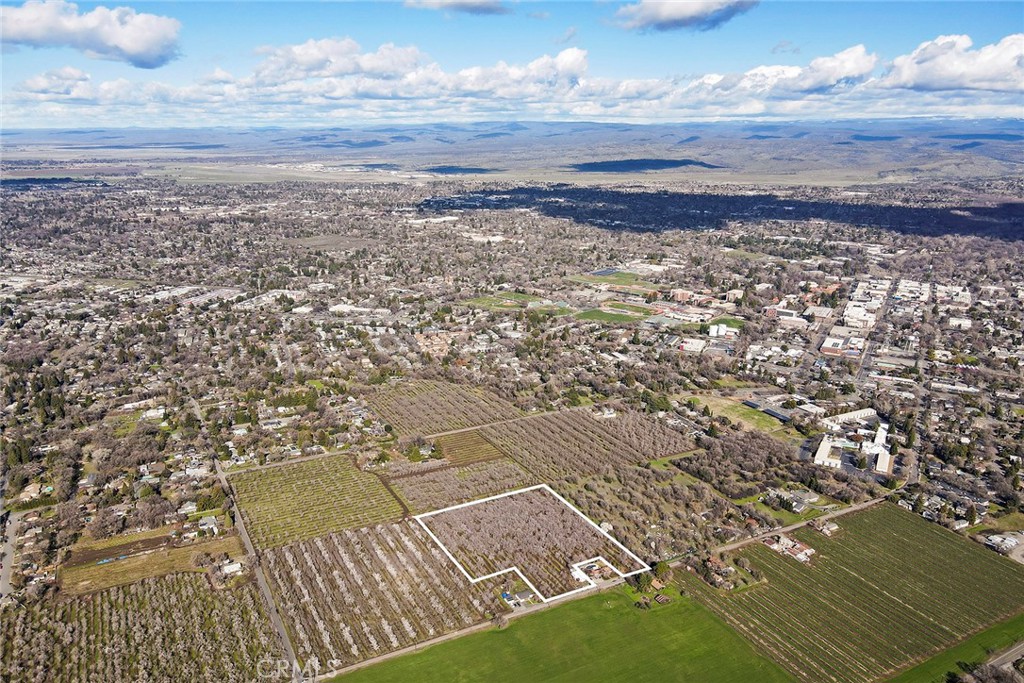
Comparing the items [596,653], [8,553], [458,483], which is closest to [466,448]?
[458,483]

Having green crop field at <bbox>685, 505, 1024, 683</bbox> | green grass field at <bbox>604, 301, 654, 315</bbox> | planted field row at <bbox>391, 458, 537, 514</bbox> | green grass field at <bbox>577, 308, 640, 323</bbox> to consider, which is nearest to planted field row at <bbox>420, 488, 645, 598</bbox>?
planted field row at <bbox>391, 458, 537, 514</bbox>

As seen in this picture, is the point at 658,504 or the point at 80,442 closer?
the point at 658,504

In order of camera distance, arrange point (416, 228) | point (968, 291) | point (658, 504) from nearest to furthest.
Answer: point (658, 504)
point (968, 291)
point (416, 228)

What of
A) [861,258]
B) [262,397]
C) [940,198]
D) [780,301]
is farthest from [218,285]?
[940,198]

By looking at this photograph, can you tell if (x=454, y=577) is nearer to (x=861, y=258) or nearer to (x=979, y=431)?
(x=979, y=431)

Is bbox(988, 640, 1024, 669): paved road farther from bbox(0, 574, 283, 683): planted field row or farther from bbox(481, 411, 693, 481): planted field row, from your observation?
bbox(0, 574, 283, 683): planted field row

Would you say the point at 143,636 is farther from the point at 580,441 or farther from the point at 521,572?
the point at 580,441
